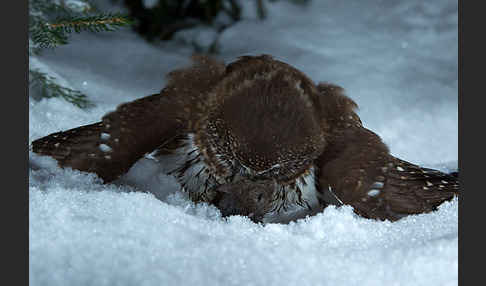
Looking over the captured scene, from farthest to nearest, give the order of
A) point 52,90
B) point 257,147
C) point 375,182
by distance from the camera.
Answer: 1. point 52,90
2. point 375,182
3. point 257,147

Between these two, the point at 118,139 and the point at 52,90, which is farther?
the point at 52,90

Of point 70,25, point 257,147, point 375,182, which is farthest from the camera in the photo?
point 70,25

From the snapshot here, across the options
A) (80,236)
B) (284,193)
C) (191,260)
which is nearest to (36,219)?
(80,236)

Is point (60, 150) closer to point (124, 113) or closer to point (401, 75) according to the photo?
point (124, 113)

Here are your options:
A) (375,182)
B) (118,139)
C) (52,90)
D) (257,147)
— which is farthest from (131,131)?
(52,90)

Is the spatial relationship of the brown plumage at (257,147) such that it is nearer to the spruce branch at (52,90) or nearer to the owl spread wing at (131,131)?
the owl spread wing at (131,131)

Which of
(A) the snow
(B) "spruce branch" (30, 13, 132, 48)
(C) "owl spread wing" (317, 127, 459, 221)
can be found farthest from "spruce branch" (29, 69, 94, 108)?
(C) "owl spread wing" (317, 127, 459, 221)

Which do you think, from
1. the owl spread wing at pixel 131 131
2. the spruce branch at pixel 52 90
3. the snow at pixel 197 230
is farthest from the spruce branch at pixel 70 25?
the spruce branch at pixel 52 90

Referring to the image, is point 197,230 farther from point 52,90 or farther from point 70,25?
point 52,90

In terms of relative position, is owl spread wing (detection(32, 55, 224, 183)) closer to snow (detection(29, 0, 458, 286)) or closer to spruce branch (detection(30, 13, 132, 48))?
snow (detection(29, 0, 458, 286))
